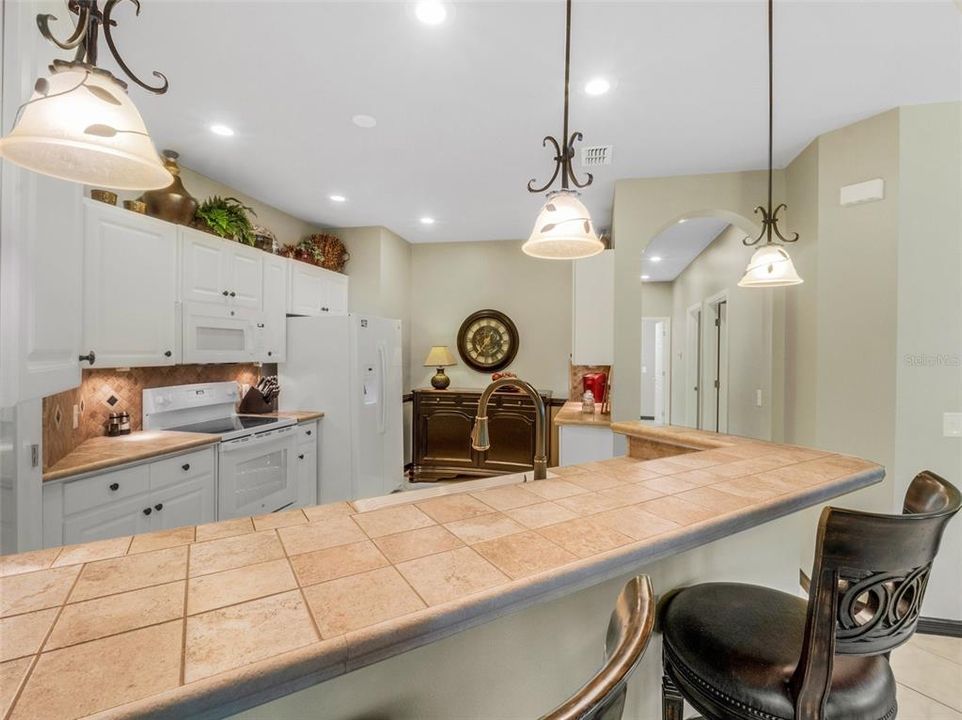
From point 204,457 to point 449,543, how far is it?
92.6 inches

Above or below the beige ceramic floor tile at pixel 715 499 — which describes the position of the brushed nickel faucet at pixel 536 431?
above

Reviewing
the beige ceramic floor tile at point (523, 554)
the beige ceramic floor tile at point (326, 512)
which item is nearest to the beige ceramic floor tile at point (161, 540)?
the beige ceramic floor tile at point (326, 512)

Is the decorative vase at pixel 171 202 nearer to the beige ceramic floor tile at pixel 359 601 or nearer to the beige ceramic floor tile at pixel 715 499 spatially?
the beige ceramic floor tile at pixel 359 601

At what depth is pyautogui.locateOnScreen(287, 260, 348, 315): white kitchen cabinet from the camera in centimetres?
377

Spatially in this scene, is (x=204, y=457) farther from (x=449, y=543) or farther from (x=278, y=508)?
(x=449, y=543)

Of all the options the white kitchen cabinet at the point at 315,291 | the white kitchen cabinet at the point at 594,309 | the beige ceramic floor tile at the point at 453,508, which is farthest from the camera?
the white kitchen cabinet at the point at 315,291

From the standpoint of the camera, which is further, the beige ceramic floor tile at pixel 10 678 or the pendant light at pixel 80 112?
the pendant light at pixel 80 112

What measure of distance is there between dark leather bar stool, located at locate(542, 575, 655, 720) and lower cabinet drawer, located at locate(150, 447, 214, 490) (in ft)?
8.30

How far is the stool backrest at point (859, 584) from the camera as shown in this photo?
812 millimetres

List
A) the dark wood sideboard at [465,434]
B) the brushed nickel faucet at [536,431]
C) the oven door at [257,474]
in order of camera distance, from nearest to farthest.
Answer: the brushed nickel faucet at [536,431] < the oven door at [257,474] < the dark wood sideboard at [465,434]

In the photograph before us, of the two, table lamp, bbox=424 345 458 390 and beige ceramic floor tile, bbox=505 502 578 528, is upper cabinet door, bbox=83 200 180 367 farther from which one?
table lamp, bbox=424 345 458 390

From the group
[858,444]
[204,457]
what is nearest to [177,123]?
[204,457]

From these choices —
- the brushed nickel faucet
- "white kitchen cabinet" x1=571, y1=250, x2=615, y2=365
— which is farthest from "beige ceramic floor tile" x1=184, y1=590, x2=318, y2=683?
"white kitchen cabinet" x1=571, y1=250, x2=615, y2=365

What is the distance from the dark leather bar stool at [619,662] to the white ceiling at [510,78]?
1.98 metres
